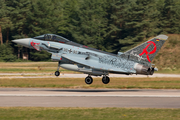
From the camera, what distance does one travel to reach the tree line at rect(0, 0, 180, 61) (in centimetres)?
9131

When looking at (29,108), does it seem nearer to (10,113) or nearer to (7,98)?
(10,113)

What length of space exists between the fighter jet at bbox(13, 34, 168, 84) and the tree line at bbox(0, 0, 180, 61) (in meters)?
59.1

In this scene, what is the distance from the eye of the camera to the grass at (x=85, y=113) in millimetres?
16047

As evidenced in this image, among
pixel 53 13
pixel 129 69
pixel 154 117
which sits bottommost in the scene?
pixel 154 117

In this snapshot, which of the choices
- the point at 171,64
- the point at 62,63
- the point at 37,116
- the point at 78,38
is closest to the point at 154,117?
the point at 37,116

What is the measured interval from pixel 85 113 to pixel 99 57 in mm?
12352

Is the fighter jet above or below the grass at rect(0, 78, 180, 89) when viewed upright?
A: above

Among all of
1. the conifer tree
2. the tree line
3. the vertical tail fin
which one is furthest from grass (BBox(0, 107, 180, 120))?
the conifer tree

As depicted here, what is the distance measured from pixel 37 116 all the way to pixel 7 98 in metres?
8.33

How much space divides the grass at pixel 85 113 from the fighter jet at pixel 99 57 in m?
9.49

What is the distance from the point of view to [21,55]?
3839 inches

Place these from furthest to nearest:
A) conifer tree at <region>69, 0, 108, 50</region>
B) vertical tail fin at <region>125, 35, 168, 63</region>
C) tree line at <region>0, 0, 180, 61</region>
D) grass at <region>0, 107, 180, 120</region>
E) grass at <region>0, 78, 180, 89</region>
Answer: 1. conifer tree at <region>69, 0, 108, 50</region>
2. tree line at <region>0, 0, 180, 61</region>
3. grass at <region>0, 78, 180, 89</region>
4. vertical tail fin at <region>125, 35, 168, 63</region>
5. grass at <region>0, 107, 180, 120</region>

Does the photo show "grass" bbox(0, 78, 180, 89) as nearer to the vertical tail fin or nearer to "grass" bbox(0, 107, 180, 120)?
the vertical tail fin

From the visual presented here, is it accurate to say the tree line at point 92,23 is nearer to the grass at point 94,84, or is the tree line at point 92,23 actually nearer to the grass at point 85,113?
the grass at point 94,84
